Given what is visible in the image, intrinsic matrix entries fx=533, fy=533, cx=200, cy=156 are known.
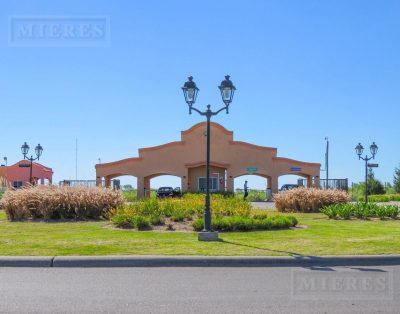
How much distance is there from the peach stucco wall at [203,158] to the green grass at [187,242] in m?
32.7

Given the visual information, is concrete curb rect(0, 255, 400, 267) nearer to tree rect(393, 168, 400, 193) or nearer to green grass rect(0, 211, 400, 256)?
green grass rect(0, 211, 400, 256)

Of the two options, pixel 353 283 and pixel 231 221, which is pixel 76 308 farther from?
pixel 231 221

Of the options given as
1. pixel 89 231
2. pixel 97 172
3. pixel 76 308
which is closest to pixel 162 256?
pixel 76 308

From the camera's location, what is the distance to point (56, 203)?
19.3 meters

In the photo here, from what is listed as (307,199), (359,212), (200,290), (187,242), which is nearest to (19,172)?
(307,199)

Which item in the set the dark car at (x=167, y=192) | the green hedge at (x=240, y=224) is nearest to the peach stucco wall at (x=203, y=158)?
the dark car at (x=167, y=192)

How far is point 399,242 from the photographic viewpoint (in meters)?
12.2

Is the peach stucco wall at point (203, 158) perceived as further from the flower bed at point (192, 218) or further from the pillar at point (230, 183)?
the flower bed at point (192, 218)

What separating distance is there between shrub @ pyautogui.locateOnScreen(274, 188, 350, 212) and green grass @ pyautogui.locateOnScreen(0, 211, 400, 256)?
425 inches

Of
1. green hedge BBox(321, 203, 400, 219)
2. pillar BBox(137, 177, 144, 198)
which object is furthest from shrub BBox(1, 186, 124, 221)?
pillar BBox(137, 177, 144, 198)

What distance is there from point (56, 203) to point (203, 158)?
29.4 m

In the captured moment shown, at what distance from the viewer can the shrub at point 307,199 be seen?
85.8 feet

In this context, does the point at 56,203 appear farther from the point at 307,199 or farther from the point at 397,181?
the point at 397,181

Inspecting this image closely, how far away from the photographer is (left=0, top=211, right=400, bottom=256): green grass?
10672 mm
